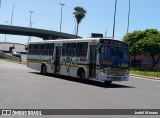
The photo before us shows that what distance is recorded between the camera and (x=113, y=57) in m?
23.0

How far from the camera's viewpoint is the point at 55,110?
11.9 metres

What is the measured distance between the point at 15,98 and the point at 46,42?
1625 centimetres

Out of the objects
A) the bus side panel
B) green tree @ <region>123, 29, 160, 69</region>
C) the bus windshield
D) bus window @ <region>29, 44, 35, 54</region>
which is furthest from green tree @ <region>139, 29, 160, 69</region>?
the bus windshield

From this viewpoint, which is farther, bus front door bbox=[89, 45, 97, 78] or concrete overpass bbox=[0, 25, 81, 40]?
concrete overpass bbox=[0, 25, 81, 40]

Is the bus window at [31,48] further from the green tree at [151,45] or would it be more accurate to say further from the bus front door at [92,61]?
the green tree at [151,45]

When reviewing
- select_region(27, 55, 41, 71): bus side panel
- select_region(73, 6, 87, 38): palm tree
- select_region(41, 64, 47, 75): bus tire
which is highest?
select_region(73, 6, 87, 38): palm tree

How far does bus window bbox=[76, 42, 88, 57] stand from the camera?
24297 mm

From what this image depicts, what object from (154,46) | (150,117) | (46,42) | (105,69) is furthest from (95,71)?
(154,46)

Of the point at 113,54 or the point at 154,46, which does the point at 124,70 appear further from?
the point at 154,46

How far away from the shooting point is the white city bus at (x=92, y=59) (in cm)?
2267

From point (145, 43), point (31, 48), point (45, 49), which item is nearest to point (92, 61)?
point (45, 49)

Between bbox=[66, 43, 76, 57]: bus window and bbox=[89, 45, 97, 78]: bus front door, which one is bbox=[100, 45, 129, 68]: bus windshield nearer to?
bbox=[89, 45, 97, 78]: bus front door

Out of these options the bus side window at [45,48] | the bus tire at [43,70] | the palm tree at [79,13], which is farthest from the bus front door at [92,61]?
the palm tree at [79,13]

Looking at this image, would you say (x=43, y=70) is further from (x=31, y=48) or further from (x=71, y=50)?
(x=71, y=50)
